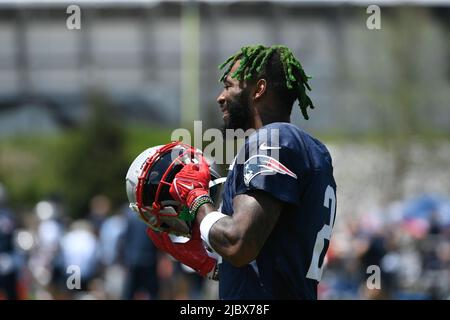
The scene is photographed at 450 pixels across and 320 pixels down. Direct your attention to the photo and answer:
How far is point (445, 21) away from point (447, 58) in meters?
2.46

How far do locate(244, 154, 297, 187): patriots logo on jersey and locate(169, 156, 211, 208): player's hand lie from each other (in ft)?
0.92

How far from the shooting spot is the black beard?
4.71 metres

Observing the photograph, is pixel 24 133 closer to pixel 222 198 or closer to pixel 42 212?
pixel 42 212

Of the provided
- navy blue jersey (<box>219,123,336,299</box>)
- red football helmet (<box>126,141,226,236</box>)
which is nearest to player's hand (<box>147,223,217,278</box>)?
red football helmet (<box>126,141,226,236</box>)

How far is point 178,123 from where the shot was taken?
44.1m

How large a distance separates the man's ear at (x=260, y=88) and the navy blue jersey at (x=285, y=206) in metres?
0.22

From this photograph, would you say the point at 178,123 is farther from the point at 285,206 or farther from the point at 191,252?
the point at 285,206

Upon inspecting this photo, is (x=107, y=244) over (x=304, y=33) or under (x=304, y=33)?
under

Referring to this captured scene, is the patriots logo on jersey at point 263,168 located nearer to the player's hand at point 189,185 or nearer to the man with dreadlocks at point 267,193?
the man with dreadlocks at point 267,193

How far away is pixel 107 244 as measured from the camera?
56.1 ft

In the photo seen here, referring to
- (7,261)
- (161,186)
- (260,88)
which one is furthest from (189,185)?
(7,261)

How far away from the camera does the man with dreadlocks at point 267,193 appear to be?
14.2 ft

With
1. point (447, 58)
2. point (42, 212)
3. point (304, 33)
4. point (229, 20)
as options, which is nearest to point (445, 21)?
point (447, 58)

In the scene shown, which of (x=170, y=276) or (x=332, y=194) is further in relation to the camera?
(x=170, y=276)
